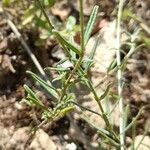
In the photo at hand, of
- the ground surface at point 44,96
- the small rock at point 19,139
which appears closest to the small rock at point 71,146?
the ground surface at point 44,96

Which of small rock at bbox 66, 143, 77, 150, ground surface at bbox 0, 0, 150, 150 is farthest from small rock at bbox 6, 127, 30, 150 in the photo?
small rock at bbox 66, 143, 77, 150

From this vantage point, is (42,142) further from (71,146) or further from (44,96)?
(44,96)

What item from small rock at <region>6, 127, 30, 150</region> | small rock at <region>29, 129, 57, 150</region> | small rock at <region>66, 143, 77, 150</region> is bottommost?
small rock at <region>66, 143, 77, 150</region>

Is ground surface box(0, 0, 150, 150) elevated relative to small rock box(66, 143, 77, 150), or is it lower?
elevated

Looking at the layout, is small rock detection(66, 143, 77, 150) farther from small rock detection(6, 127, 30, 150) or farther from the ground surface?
small rock detection(6, 127, 30, 150)

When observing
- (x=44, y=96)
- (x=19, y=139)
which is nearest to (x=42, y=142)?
(x=19, y=139)

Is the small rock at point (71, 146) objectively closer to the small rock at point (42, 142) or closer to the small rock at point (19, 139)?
the small rock at point (42, 142)

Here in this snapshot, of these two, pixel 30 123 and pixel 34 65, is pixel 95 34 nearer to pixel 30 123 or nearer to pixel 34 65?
pixel 34 65

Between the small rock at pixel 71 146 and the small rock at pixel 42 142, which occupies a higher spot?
the small rock at pixel 42 142
